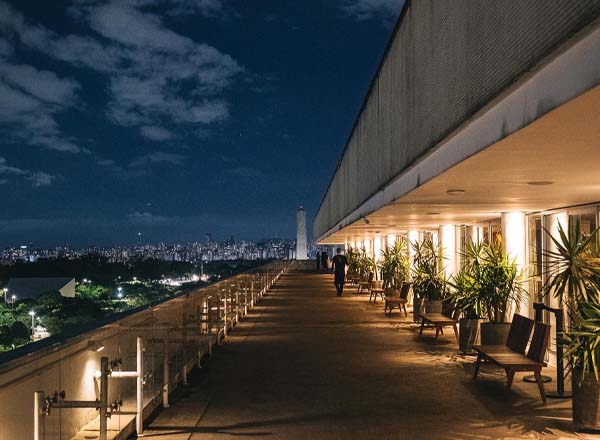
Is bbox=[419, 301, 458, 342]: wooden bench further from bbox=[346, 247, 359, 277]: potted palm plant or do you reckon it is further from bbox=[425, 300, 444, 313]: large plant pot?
bbox=[346, 247, 359, 277]: potted palm plant

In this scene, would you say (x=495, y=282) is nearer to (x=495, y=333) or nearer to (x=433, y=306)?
(x=495, y=333)

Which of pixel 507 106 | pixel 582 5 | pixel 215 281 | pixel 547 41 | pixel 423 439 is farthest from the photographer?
pixel 215 281

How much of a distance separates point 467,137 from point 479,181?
1782 millimetres

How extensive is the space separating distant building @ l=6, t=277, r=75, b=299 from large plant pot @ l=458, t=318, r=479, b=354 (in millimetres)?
108297

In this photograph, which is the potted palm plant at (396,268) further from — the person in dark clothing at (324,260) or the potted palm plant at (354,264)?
the person in dark clothing at (324,260)

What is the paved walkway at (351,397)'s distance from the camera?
737 centimetres

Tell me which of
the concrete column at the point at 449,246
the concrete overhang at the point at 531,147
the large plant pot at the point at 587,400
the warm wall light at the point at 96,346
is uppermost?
the concrete overhang at the point at 531,147

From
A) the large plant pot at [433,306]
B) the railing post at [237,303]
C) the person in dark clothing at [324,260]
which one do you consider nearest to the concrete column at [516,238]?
the large plant pot at [433,306]

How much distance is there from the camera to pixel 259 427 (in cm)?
748

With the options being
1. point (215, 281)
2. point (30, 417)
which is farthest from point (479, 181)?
point (215, 281)

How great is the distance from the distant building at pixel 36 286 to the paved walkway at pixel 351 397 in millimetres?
107322

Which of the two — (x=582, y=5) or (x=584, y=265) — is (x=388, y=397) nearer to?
(x=584, y=265)

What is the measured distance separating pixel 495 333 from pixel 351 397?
3.44 metres

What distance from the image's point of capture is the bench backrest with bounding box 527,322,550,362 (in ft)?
29.0
